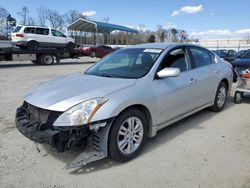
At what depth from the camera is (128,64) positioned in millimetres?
4219

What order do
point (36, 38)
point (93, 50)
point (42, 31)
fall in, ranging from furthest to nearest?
1. point (93, 50)
2. point (42, 31)
3. point (36, 38)

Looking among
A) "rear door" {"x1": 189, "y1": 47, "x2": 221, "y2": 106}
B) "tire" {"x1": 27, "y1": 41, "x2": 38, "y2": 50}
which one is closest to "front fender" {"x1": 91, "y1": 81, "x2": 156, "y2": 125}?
"rear door" {"x1": 189, "y1": 47, "x2": 221, "y2": 106}

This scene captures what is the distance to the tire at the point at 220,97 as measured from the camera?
5.47m

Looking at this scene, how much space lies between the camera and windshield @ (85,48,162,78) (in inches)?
152

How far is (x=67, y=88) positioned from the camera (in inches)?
136

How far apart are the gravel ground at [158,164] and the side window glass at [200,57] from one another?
51.6 inches

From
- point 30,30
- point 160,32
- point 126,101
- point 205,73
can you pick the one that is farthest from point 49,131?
point 160,32

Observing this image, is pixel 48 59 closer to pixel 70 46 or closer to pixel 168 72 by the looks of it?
pixel 70 46

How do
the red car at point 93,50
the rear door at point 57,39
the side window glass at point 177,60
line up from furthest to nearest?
the red car at point 93,50 → the rear door at point 57,39 → the side window glass at point 177,60

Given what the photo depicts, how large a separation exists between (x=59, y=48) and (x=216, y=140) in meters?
17.0

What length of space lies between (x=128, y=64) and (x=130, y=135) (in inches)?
55.2

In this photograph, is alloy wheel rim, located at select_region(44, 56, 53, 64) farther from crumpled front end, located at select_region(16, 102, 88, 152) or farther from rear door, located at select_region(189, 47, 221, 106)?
crumpled front end, located at select_region(16, 102, 88, 152)

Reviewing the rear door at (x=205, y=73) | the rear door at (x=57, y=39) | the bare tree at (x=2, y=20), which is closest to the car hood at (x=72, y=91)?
the rear door at (x=205, y=73)

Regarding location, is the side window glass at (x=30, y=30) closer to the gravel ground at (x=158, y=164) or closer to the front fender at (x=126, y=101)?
the gravel ground at (x=158, y=164)
